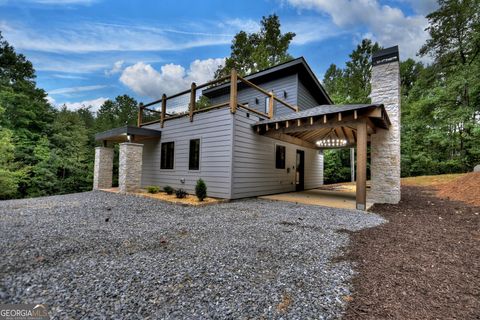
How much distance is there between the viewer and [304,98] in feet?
35.6

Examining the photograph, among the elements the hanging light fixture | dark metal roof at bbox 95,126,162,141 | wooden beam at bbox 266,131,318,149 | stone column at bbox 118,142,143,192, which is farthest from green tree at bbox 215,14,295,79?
stone column at bbox 118,142,143,192

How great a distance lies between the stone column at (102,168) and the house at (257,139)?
38 millimetres

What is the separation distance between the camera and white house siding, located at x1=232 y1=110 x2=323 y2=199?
274 inches

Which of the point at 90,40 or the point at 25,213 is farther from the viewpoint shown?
the point at 90,40

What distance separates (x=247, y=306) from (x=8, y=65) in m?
24.8

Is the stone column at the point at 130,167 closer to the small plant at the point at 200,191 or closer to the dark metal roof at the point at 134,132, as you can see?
the dark metal roof at the point at 134,132

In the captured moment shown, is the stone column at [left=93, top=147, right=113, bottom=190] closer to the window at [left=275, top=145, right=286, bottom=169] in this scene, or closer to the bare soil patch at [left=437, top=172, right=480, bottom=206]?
the window at [left=275, top=145, right=286, bottom=169]

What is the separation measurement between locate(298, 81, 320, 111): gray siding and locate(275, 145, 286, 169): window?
2.58 meters

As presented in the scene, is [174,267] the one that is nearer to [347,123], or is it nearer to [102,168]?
[347,123]

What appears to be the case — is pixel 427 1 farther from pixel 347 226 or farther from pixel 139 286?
pixel 139 286

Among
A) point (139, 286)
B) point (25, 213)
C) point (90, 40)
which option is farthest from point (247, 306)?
point (90, 40)

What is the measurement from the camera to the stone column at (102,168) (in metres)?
9.62

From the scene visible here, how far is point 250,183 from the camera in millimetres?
7520

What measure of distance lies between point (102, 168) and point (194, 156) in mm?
4995
